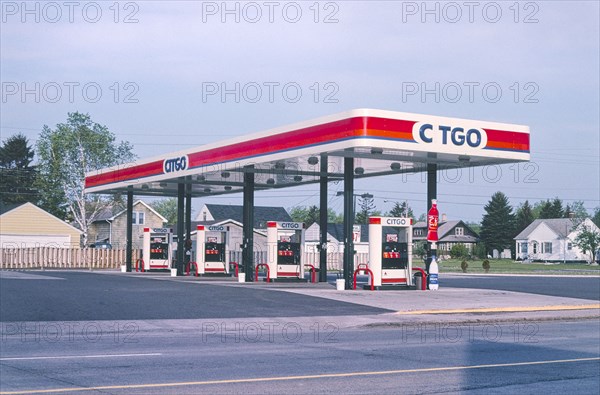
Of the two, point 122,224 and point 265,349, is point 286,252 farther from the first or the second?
point 122,224

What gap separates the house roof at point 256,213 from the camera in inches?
3504

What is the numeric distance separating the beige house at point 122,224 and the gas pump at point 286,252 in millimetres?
46731

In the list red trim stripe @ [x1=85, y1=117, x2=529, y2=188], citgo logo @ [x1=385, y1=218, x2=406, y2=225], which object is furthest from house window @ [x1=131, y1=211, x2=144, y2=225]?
citgo logo @ [x1=385, y1=218, x2=406, y2=225]

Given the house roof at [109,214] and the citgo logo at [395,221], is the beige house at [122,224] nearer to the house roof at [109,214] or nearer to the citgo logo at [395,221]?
the house roof at [109,214]

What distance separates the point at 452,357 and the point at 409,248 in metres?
17.0

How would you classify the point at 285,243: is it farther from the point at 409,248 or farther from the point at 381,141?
the point at 381,141

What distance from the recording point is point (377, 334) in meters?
18.4

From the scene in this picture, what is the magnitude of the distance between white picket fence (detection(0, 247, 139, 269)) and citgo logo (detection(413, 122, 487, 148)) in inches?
1314

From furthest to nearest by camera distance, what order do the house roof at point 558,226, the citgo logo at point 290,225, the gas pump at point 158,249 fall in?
the house roof at point 558,226, the gas pump at point 158,249, the citgo logo at point 290,225

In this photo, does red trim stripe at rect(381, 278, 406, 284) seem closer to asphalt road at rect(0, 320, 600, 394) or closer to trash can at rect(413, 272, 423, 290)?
trash can at rect(413, 272, 423, 290)

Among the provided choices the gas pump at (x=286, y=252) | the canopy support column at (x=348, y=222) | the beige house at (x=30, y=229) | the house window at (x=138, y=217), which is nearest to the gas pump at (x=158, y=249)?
the gas pump at (x=286, y=252)

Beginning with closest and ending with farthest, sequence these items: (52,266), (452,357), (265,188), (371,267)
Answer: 1. (452,357)
2. (371,267)
3. (265,188)
4. (52,266)

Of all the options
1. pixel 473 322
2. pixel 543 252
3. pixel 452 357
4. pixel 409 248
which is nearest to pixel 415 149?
pixel 409 248

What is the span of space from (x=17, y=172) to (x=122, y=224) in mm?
26311
